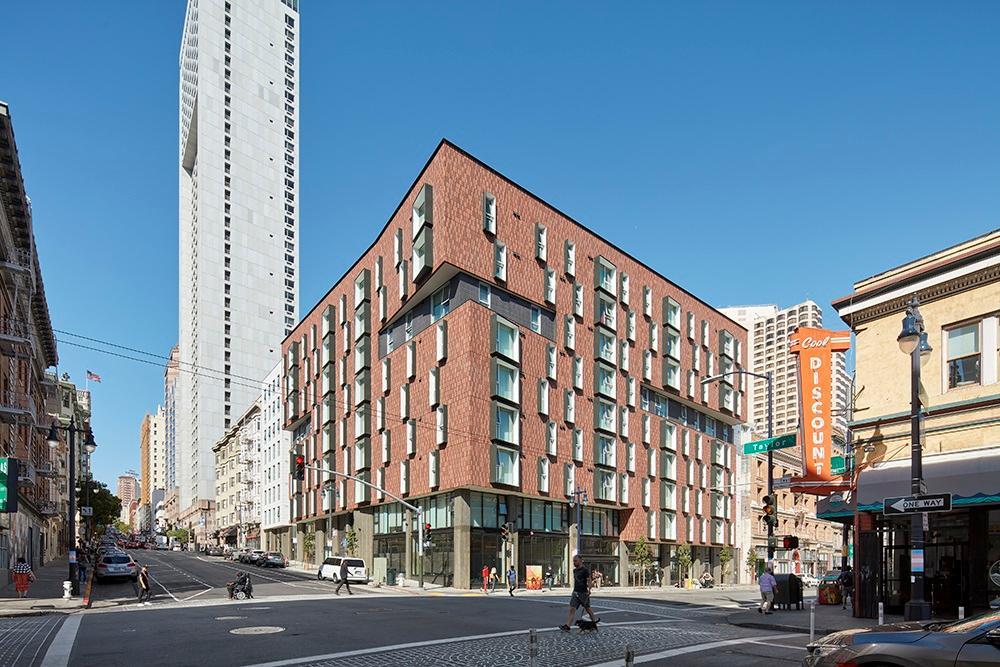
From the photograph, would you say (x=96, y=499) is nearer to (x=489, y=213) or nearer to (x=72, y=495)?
(x=489, y=213)

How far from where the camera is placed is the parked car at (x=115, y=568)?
1775 inches

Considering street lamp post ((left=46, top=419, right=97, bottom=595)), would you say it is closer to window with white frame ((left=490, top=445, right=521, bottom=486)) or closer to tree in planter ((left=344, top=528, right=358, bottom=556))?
window with white frame ((left=490, top=445, right=521, bottom=486))

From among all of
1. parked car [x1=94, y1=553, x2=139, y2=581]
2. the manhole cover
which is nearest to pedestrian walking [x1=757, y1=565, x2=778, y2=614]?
the manhole cover

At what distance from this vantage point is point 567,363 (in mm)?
57531

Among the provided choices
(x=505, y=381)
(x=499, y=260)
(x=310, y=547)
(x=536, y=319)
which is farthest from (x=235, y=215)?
(x=505, y=381)

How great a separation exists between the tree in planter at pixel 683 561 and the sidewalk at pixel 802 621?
145ft

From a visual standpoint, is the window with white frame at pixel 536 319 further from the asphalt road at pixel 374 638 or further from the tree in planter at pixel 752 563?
the tree in planter at pixel 752 563

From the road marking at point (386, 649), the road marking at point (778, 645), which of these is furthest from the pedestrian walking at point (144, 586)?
the road marking at point (778, 645)

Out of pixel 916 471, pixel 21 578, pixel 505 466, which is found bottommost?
pixel 21 578

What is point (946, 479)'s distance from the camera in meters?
20.9

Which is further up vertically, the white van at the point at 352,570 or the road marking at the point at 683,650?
the road marking at the point at 683,650

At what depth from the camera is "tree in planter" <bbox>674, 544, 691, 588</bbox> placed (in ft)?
230

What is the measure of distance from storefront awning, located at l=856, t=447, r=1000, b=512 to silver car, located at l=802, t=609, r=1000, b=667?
1241 cm

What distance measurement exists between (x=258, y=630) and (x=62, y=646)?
164 inches
